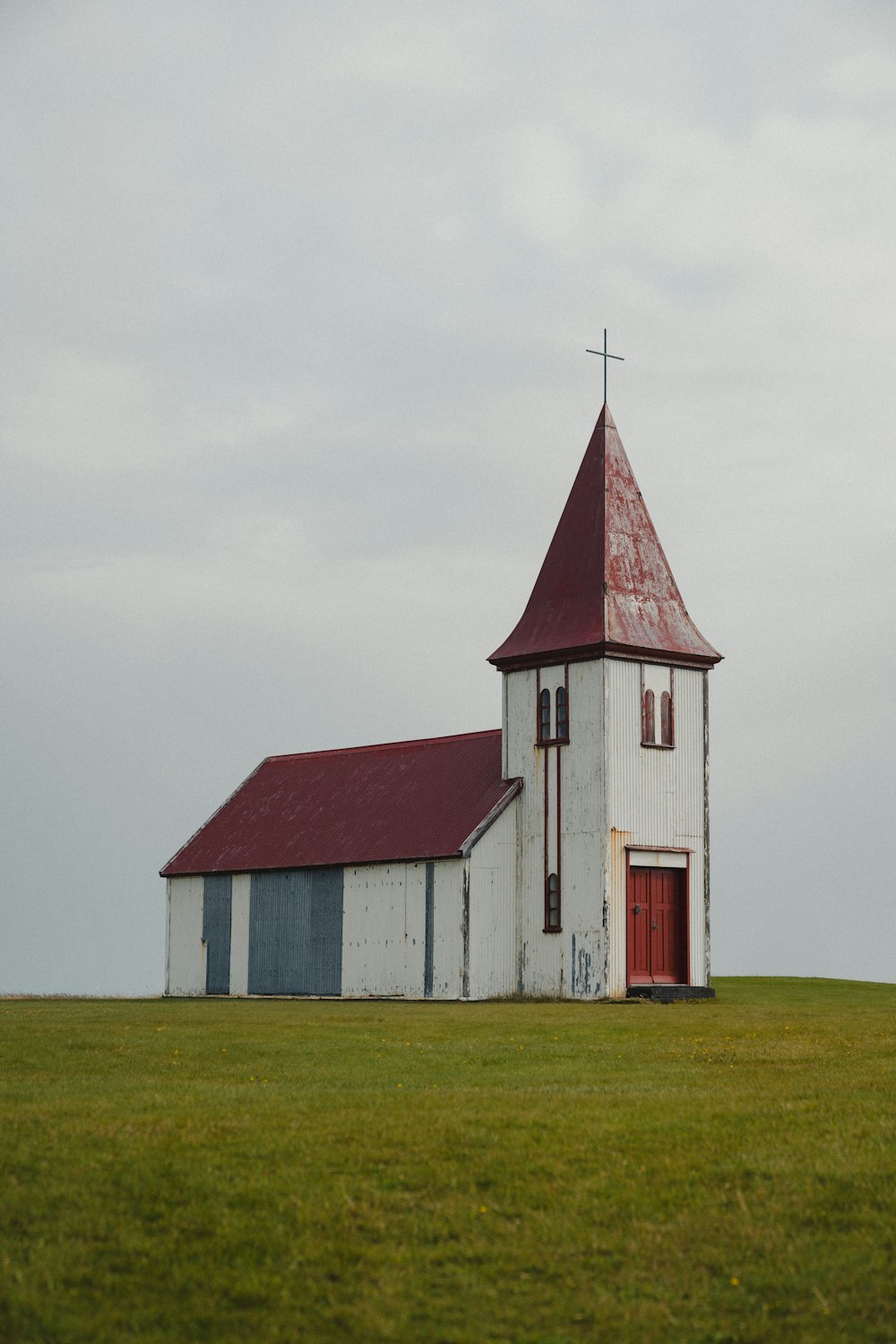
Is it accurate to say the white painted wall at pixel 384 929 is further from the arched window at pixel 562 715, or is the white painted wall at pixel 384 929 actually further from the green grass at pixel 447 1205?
the green grass at pixel 447 1205

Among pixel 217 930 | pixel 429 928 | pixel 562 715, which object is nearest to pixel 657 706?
pixel 562 715

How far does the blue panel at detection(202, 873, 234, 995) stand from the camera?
1891 inches

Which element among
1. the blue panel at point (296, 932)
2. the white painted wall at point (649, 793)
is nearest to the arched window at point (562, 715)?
the white painted wall at point (649, 793)

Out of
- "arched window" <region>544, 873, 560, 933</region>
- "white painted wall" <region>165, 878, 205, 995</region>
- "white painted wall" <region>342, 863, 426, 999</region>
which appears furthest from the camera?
"white painted wall" <region>165, 878, 205, 995</region>

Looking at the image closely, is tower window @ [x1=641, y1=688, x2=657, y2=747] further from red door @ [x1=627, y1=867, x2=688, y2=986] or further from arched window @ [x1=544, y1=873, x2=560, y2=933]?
arched window @ [x1=544, y1=873, x2=560, y2=933]

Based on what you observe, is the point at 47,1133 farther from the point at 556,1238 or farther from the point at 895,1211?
the point at 895,1211

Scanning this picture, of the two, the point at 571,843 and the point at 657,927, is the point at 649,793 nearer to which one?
the point at 571,843

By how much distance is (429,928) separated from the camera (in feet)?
134

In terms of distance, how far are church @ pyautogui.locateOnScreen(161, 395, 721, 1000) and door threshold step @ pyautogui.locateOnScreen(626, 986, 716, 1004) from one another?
6 cm

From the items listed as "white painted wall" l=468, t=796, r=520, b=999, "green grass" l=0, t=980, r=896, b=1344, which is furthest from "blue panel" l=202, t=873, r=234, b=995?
"green grass" l=0, t=980, r=896, b=1344

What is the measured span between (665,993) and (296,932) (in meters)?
11.9

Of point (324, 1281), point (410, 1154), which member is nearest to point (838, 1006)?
point (410, 1154)

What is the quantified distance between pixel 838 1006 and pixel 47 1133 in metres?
25.2

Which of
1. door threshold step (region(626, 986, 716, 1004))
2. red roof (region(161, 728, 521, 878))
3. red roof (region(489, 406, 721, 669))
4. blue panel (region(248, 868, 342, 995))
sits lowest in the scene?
door threshold step (region(626, 986, 716, 1004))
